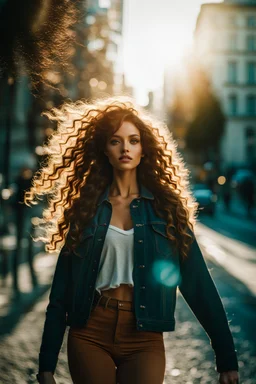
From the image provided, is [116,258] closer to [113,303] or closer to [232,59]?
[113,303]

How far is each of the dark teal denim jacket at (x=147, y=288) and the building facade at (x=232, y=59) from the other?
76.9 metres

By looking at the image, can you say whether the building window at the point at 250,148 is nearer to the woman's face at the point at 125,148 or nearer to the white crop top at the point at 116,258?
the woman's face at the point at 125,148

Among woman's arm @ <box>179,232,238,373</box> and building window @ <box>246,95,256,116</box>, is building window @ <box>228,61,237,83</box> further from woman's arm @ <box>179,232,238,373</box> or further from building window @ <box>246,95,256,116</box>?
woman's arm @ <box>179,232,238,373</box>

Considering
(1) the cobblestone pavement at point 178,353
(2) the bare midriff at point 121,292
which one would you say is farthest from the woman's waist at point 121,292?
(1) the cobblestone pavement at point 178,353

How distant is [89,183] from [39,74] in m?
0.63

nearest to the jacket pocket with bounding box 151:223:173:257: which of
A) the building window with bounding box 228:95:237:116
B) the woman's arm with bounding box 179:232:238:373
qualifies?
the woman's arm with bounding box 179:232:238:373

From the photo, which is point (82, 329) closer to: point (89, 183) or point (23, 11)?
point (89, 183)

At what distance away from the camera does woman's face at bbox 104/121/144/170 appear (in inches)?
123

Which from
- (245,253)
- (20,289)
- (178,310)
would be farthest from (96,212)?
(245,253)

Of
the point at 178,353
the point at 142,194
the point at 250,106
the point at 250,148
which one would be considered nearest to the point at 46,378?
the point at 142,194

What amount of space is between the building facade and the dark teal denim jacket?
76.9 metres

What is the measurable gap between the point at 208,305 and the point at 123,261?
Result: 460 mm

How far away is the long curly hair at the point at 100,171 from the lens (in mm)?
3102

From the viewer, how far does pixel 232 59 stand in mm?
80688
